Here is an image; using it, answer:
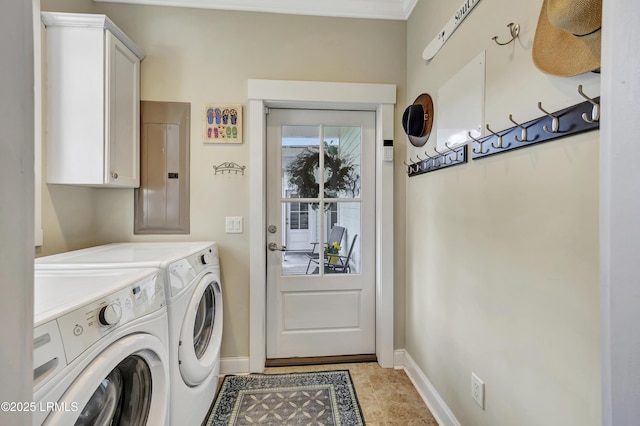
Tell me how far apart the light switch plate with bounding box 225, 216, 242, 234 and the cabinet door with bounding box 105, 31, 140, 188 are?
0.63 m

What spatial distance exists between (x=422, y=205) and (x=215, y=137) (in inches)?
57.2

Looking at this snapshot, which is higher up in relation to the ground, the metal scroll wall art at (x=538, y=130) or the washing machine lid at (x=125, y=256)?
the metal scroll wall art at (x=538, y=130)

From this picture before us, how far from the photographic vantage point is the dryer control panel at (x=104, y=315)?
2.17ft

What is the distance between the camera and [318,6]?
1.92 m

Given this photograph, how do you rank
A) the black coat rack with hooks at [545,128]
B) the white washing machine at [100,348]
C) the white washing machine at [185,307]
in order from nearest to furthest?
1. the white washing machine at [100,348]
2. the black coat rack with hooks at [545,128]
3. the white washing machine at [185,307]

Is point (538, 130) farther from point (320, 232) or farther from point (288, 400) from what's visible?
point (288, 400)

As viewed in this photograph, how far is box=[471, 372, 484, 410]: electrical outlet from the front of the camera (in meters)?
1.18

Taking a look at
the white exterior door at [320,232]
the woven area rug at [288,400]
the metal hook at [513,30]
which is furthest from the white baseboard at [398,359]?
the metal hook at [513,30]

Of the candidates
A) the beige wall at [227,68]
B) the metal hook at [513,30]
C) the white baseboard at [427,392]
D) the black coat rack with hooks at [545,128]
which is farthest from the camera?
the beige wall at [227,68]

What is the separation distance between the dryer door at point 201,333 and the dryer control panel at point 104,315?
31cm

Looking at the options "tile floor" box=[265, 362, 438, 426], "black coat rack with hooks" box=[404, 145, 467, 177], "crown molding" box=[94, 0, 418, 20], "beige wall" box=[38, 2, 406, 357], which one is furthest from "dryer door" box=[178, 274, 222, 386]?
"crown molding" box=[94, 0, 418, 20]

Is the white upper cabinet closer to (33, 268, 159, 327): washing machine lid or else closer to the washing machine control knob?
(33, 268, 159, 327): washing machine lid

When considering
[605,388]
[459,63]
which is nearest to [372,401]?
[605,388]

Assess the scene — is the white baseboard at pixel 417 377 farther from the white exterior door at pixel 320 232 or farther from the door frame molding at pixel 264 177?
the white exterior door at pixel 320 232
